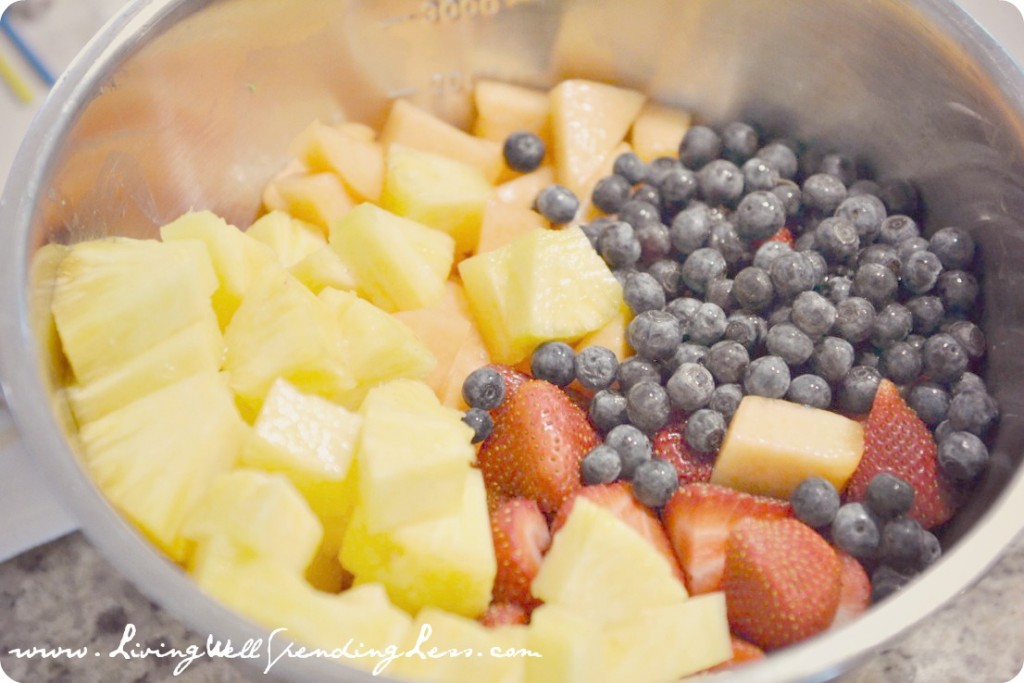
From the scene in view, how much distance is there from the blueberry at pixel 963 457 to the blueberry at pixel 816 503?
0.16 m

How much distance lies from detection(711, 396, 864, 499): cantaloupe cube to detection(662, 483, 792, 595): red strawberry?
0.03 m

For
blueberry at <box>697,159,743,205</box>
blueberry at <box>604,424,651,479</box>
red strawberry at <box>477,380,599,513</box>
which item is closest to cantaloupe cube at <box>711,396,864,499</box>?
blueberry at <box>604,424,651,479</box>

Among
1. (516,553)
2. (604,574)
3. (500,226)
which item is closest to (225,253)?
(500,226)

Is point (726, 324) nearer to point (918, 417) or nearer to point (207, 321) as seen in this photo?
point (918, 417)

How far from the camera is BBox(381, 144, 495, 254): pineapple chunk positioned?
5.08 feet

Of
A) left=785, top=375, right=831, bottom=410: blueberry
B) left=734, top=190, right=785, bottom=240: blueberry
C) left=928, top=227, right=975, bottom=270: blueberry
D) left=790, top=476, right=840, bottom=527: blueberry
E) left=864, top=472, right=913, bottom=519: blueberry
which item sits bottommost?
left=790, top=476, right=840, bottom=527: blueberry

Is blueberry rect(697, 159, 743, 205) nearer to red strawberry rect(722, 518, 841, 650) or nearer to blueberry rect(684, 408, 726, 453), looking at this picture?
blueberry rect(684, 408, 726, 453)

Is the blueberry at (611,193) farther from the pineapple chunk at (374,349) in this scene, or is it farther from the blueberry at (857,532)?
the blueberry at (857,532)

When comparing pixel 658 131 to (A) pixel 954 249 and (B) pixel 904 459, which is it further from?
(B) pixel 904 459

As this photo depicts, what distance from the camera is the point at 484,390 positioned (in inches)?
52.2

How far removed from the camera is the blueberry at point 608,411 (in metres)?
1.34

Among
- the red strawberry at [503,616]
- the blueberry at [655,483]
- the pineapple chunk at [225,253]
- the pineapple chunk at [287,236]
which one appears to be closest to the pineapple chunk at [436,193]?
the pineapple chunk at [287,236]

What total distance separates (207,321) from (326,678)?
56cm

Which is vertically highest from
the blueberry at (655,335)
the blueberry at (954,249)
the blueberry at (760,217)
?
the blueberry at (954,249)
